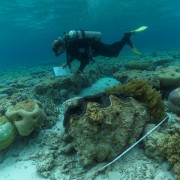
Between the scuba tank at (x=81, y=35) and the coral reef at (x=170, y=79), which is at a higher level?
the scuba tank at (x=81, y=35)

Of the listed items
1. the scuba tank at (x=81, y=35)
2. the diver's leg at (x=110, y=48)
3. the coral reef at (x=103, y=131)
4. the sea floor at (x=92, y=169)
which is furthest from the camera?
the diver's leg at (x=110, y=48)

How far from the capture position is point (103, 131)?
432 centimetres

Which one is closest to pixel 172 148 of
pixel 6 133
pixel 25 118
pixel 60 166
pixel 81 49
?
pixel 60 166

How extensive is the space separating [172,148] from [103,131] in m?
1.25

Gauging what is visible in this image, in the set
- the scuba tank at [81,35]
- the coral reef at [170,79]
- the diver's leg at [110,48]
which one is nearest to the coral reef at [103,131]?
the coral reef at [170,79]

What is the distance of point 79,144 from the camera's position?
4410 millimetres

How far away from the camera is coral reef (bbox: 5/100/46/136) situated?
514cm

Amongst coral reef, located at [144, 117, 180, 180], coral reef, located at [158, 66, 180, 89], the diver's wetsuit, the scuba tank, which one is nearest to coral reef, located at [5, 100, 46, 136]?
coral reef, located at [144, 117, 180, 180]

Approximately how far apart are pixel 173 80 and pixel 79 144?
12.4ft

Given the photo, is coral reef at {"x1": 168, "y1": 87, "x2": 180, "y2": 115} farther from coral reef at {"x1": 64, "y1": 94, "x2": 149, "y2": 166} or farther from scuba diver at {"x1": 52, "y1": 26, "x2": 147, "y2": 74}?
scuba diver at {"x1": 52, "y1": 26, "x2": 147, "y2": 74}

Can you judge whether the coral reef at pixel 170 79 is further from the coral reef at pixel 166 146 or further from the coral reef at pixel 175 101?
the coral reef at pixel 166 146

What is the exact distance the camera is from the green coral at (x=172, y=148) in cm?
382

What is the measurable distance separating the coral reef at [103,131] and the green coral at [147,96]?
2.47 ft

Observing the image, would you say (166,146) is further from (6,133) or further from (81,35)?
(81,35)
